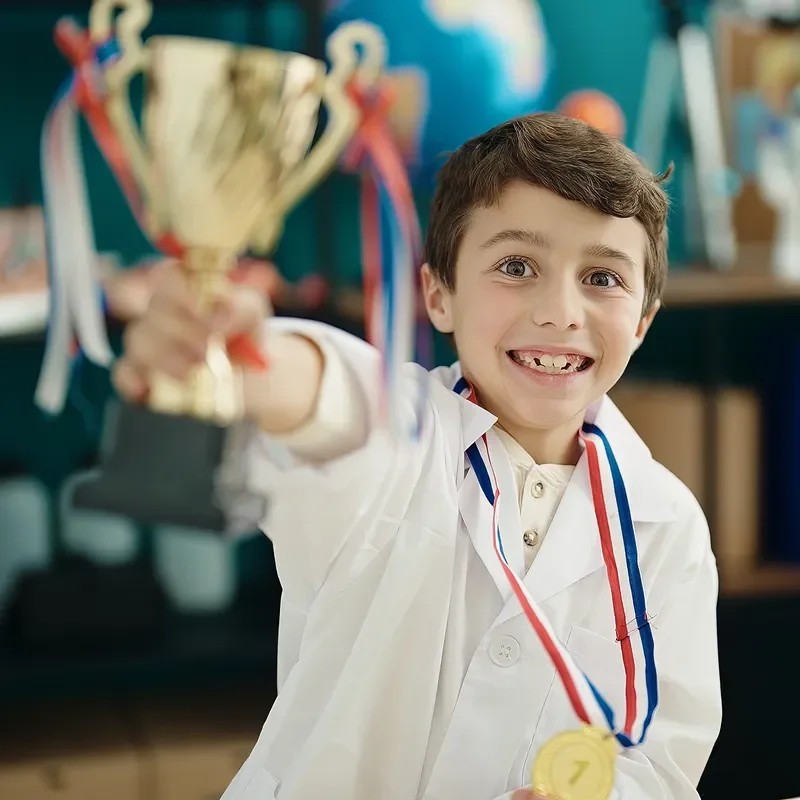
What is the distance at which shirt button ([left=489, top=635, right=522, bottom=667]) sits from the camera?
0.96m

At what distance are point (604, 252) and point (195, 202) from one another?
348mm

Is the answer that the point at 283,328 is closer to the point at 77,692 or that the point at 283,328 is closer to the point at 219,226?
the point at 219,226

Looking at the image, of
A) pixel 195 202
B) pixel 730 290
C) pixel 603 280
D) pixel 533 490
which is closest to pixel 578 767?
pixel 533 490

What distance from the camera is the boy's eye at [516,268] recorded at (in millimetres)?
934

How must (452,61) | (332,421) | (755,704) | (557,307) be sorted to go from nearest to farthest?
(332,421) < (557,307) < (452,61) < (755,704)

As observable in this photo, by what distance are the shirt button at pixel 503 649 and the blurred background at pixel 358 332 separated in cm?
116

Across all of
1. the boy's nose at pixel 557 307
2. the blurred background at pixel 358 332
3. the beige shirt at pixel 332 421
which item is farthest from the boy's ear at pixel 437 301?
the blurred background at pixel 358 332

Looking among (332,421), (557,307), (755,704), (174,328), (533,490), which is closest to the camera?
(174,328)

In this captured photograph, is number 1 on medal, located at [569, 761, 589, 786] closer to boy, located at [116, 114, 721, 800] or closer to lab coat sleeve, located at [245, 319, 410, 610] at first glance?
boy, located at [116, 114, 721, 800]

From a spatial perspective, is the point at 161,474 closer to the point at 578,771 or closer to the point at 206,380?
the point at 206,380

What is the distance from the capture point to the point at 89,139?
2.29m

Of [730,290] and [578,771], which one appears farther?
[730,290]

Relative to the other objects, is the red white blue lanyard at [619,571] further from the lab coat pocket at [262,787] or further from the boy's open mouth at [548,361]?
the lab coat pocket at [262,787]

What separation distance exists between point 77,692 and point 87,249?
1.47 meters
